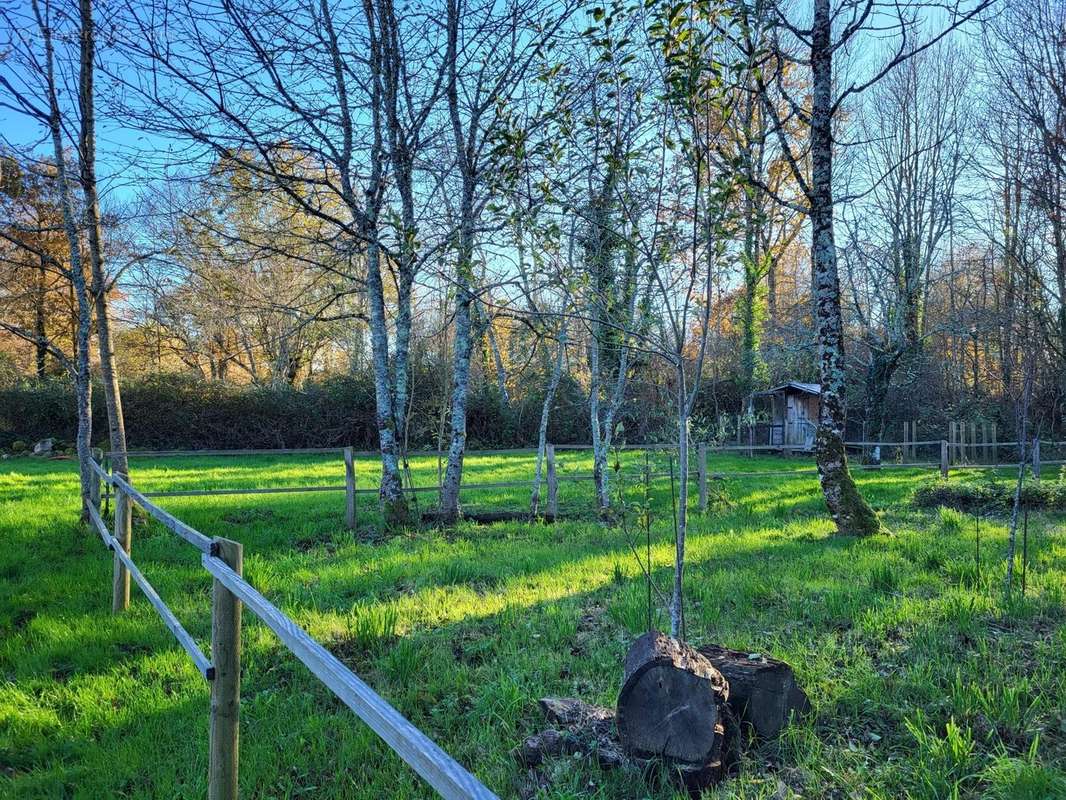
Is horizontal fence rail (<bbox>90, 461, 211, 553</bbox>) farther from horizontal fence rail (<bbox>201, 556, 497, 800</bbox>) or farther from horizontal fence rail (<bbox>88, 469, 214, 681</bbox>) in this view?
horizontal fence rail (<bbox>201, 556, 497, 800</bbox>)

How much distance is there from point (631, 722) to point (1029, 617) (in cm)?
359

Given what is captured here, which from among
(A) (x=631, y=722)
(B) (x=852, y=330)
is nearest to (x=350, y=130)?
(A) (x=631, y=722)

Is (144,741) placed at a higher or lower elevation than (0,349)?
lower

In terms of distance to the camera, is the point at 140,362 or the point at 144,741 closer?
the point at 144,741

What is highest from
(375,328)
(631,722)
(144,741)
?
(375,328)

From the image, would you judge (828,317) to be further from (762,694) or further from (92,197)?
(92,197)

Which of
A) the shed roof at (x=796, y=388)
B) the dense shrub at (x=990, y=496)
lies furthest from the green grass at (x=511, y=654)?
the shed roof at (x=796, y=388)

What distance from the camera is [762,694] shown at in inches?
118

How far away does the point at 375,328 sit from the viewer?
28.1ft

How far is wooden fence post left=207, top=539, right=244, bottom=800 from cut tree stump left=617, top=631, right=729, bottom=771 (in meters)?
1.62

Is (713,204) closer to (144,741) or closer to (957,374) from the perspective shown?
(144,741)

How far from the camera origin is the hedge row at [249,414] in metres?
20.1

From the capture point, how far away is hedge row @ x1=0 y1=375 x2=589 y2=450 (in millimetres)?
20062

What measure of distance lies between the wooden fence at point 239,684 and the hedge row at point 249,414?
1628 centimetres
